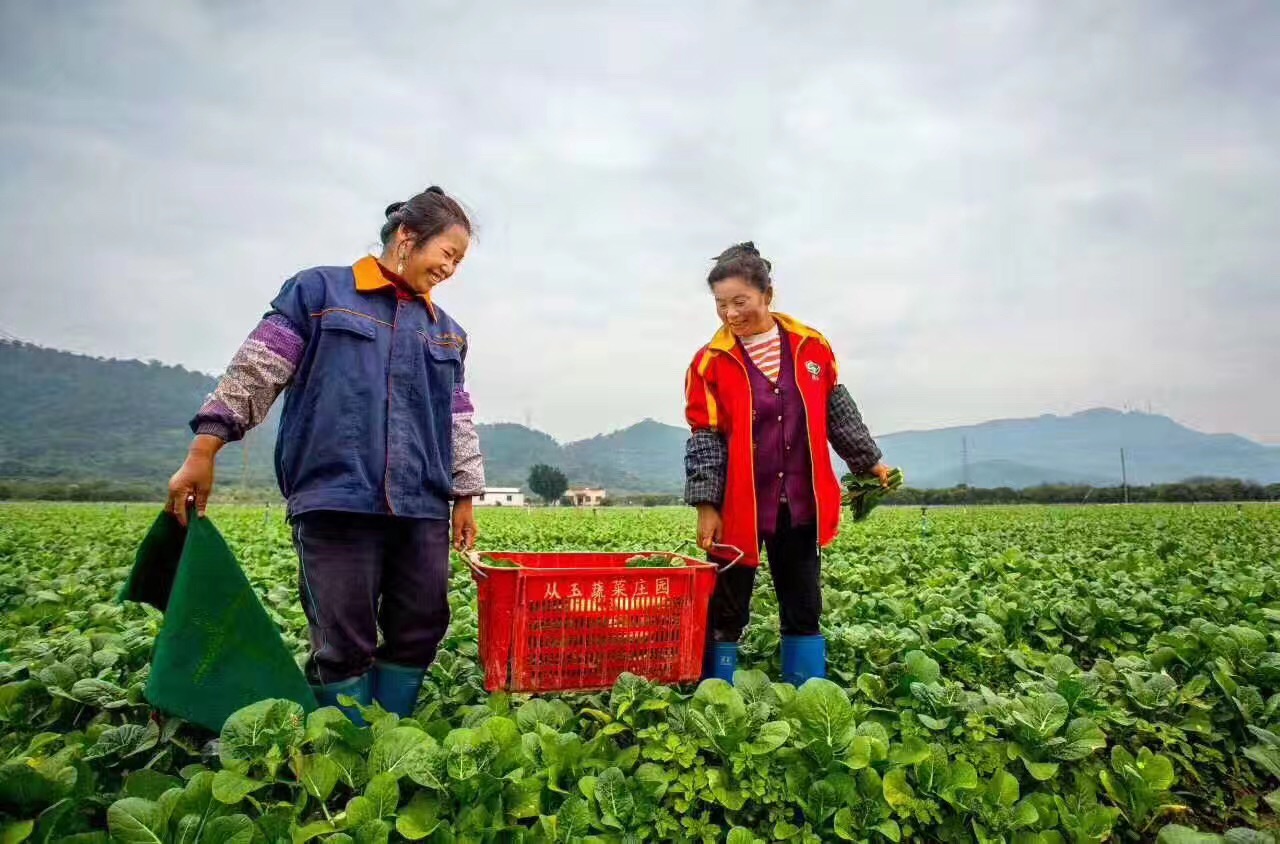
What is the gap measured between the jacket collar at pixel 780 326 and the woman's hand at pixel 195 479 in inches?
67.1

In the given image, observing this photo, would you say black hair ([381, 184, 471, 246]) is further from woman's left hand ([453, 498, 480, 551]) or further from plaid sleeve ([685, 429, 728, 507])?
plaid sleeve ([685, 429, 728, 507])

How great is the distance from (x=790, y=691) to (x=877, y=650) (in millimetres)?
1091

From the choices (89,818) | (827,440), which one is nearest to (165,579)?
(89,818)

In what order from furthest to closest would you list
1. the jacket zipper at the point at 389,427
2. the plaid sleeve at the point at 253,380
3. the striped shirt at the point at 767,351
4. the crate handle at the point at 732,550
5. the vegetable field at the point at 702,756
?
the striped shirt at the point at 767,351
the crate handle at the point at 732,550
the jacket zipper at the point at 389,427
the plaid sleeve at the point at 253,380
the vegetable field at the point at 702,756

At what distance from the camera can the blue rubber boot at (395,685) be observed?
2.45m

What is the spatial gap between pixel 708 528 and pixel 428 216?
1466mm

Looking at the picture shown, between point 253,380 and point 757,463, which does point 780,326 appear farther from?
point 253,380

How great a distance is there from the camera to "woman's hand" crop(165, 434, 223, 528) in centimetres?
203

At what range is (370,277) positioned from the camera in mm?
2400

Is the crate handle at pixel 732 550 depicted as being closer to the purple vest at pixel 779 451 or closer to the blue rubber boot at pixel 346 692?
the purple vest at pixel 779 451

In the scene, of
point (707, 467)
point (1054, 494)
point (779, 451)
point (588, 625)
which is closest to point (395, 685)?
point (588, 625)

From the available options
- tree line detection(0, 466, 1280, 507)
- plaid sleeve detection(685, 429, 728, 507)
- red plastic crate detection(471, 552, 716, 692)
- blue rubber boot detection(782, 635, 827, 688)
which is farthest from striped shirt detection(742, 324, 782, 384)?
tree line detection(0, 466, 1280, 507)

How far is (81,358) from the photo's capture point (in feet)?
604

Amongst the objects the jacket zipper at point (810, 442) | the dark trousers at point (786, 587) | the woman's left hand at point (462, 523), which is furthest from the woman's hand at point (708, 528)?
the woman's left hand at point (462, 523)
